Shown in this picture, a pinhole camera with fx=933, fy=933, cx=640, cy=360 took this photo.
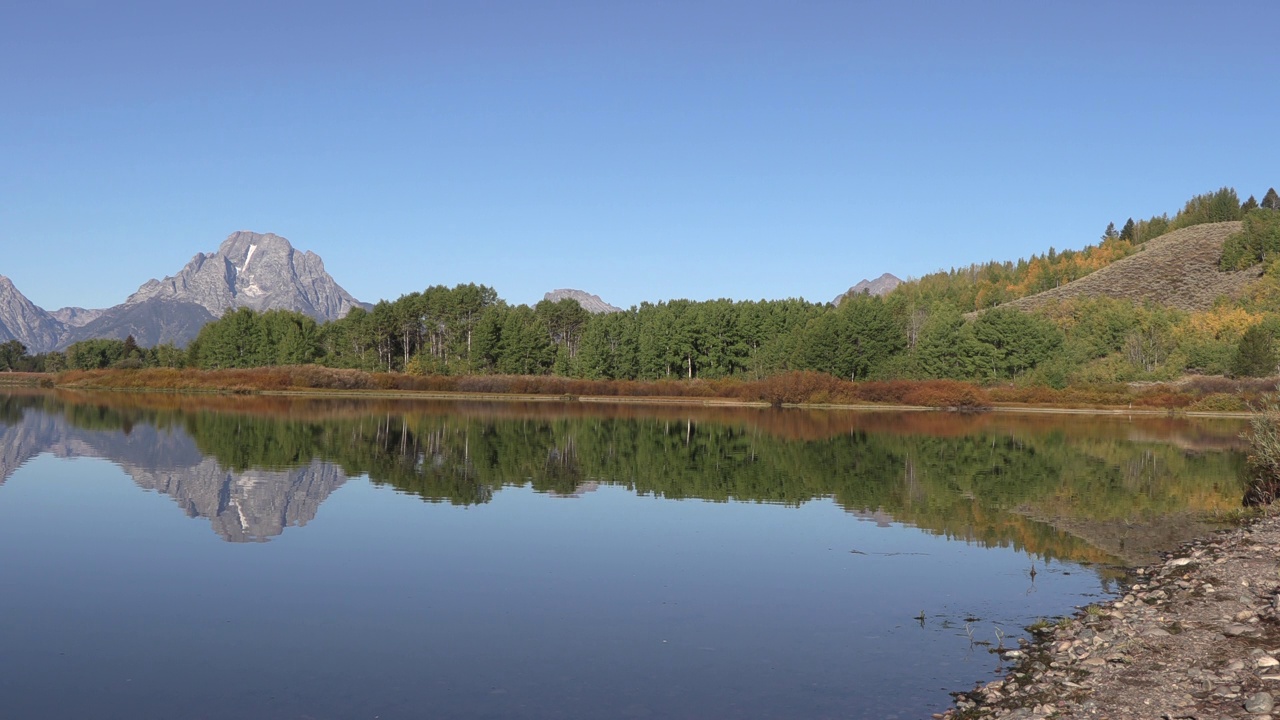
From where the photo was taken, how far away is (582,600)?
1620 cm

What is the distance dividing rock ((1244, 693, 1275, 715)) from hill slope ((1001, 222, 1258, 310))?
15319 cm

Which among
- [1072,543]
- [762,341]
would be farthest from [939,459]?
[762,341]

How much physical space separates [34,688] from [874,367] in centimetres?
10587

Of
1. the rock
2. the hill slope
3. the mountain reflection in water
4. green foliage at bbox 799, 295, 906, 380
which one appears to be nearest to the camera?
the rock

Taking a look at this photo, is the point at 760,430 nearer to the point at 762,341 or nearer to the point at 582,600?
the point at 582,600

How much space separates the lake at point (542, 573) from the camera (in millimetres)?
11570

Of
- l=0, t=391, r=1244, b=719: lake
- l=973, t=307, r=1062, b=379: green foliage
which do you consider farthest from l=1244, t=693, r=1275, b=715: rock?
l=973, t=307, r=1062, b=379: green foliage

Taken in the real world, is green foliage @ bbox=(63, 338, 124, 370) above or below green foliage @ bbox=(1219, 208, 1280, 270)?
below

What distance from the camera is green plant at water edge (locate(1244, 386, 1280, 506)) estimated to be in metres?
25.8

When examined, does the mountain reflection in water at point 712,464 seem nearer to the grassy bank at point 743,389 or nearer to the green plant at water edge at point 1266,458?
the green plant at water edge at point 1266,458

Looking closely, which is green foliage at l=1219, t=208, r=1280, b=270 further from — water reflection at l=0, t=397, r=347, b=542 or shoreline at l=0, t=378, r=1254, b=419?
water reflection at l=0, t=397, r=347, b=542

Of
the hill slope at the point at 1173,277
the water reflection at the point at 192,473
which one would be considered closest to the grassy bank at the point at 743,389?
the water reflection at the point at 192,473

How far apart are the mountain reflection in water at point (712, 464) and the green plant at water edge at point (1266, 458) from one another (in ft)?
2.92

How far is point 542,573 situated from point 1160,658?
10.8 m
